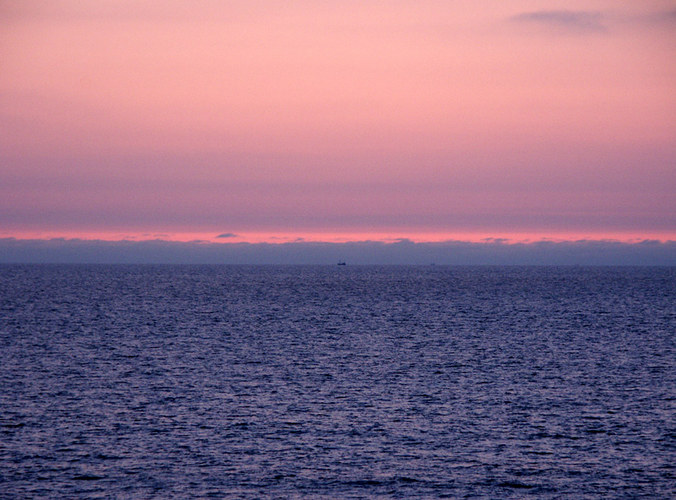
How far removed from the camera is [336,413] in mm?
41531

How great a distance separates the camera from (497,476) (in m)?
30.6

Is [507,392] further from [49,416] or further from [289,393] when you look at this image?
[49,416]

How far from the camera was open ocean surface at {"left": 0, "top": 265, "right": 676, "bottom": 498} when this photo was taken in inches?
1179

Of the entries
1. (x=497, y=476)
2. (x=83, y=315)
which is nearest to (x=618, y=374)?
(x=497, y=476)

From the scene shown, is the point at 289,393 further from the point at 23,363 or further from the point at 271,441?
the point at 23,363

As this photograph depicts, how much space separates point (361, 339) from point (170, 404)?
38.5m

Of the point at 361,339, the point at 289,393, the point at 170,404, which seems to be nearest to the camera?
the point at 170,404

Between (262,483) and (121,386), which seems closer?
(262,483)

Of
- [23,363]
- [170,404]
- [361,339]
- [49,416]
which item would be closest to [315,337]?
[361,339]

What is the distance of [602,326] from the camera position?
93.7 metres

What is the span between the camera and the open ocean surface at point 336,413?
30.0m

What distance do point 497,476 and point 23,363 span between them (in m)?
41.3

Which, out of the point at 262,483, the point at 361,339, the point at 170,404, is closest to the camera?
the point at 262,483

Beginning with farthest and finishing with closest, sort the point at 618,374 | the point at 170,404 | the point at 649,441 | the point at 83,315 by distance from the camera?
the point at 83,315
the point at 618,374
the point at 170,404
the point at 649,441
